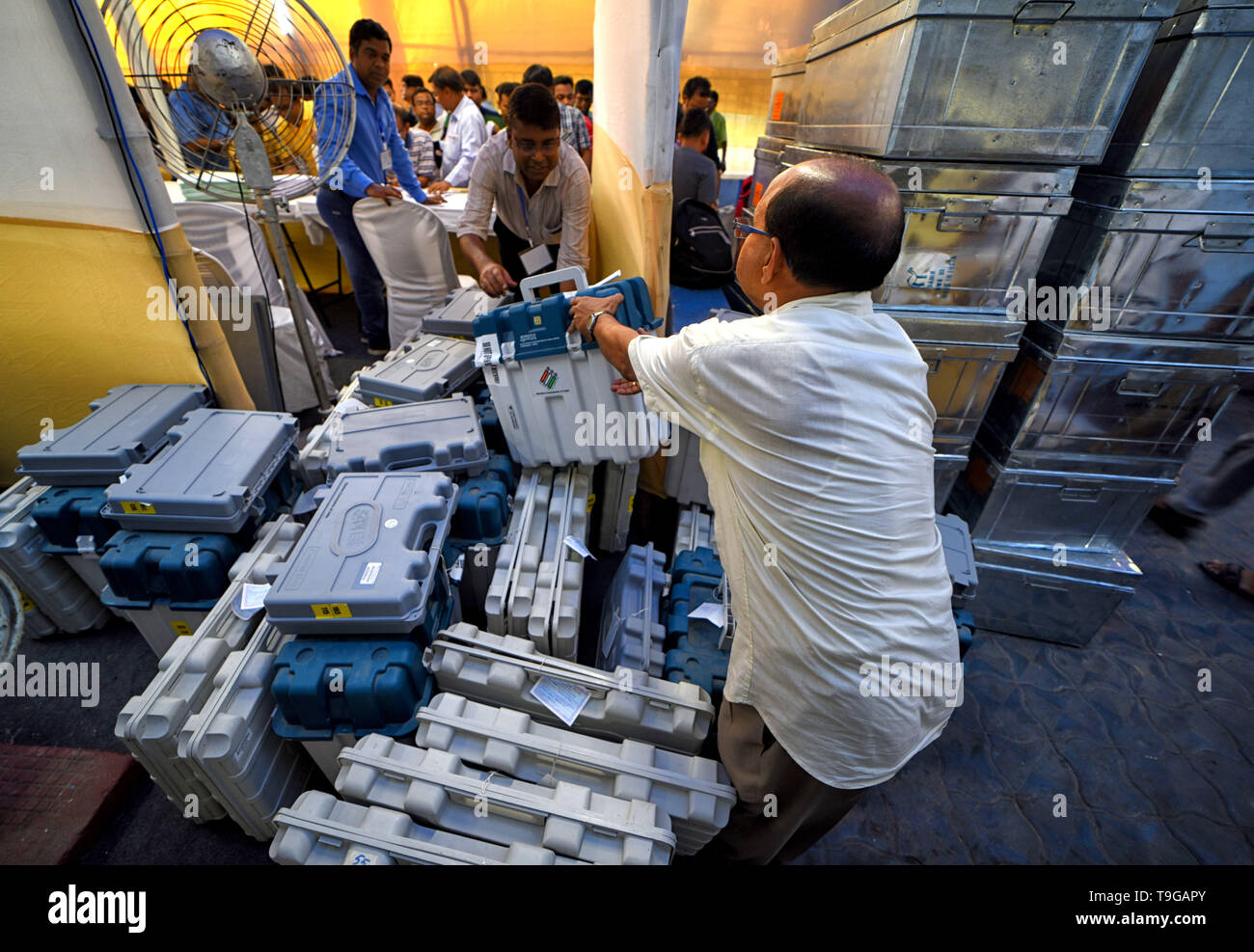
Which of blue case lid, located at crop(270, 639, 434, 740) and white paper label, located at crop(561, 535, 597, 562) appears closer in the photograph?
blue case lid, located at crop(270, 639, 434, 740)

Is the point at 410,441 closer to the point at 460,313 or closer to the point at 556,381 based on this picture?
the point at 556,381

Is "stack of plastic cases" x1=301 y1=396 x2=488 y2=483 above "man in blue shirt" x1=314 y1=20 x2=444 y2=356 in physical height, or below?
below

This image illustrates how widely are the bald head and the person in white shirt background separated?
5.21 metres

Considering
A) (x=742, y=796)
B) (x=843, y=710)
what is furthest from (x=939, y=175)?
(x=742, y=796)

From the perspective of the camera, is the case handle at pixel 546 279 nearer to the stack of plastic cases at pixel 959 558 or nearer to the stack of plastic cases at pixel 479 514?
the stack of plastic cases at pixel 479 514

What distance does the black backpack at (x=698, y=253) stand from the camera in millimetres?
3584

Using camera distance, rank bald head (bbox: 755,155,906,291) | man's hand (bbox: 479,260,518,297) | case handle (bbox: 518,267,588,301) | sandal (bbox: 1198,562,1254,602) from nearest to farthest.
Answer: bald head (bbox: 755,155,906,291), case handle (bbox: 518,267,588,301), man's hand (bbox: 479,260,518,297), sandal (bbox: 1198,562,1254,602)

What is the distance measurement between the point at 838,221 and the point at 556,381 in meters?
1.33

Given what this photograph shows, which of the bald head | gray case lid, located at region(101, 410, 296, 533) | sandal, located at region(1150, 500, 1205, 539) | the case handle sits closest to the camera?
the bald head

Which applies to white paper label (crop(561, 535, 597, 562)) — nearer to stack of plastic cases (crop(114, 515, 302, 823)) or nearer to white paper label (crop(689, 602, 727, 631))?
white paper label (crop(689, 602, 727, 631))

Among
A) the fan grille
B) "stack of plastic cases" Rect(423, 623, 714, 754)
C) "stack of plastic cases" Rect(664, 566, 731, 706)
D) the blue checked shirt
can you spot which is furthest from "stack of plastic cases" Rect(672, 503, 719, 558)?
the blue checked shirt

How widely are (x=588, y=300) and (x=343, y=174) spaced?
9.34 feet

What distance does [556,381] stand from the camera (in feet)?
7.22

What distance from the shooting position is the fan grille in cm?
216
